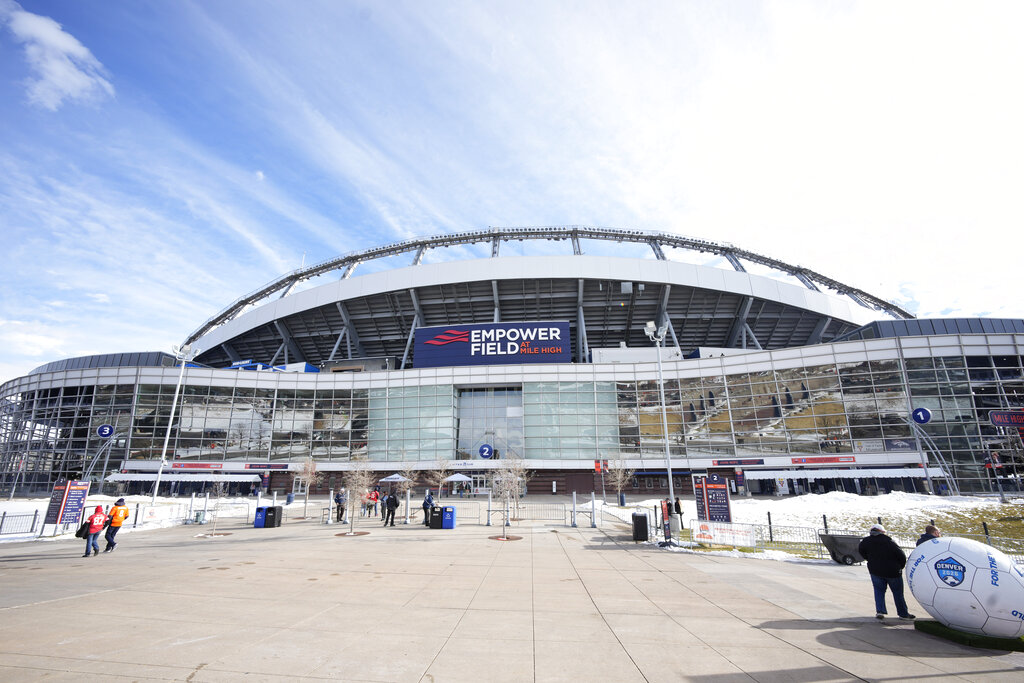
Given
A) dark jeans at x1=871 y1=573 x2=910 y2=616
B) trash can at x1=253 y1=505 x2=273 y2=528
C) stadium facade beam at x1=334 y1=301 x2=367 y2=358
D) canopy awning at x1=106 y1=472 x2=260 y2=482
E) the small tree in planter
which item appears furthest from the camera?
stadium facade beam at x1=334 y1=301 x2=367 y2=358

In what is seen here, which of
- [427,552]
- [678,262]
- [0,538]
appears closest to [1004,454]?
[678,262]

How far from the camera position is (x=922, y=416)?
3912 centimetres

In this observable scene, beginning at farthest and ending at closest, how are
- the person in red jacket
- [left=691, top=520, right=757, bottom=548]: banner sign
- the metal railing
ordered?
the metal railing → [left=691, top=520, right=757, bottom=548]: banner sign → the person in red jacket

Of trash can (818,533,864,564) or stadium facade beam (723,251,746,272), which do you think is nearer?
trash can (818,533,864,564)

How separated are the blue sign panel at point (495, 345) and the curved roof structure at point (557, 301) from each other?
7442 millimetres

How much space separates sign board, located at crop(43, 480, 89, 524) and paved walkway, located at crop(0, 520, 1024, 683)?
6422 millimetres

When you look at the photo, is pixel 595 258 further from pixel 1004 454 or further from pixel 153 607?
pixel 153 607

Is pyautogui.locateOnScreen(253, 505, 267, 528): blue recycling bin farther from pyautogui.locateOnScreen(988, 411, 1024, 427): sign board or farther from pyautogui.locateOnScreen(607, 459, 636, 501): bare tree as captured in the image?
pyautogui.locateOnScreen(988, 411, 1024, 427): sign board

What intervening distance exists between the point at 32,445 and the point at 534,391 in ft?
191

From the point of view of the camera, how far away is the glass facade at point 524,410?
136ft

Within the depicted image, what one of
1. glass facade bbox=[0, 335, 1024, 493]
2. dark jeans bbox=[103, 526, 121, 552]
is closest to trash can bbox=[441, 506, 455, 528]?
dark jeans bbox=[103, 526, 121, 552]

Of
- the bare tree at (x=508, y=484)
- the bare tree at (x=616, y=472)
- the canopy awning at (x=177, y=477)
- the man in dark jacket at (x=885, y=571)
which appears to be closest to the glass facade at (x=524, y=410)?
the bare tree at (x=616, y=472)

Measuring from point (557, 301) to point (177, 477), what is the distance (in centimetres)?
4957

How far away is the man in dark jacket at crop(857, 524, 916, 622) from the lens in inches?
323
